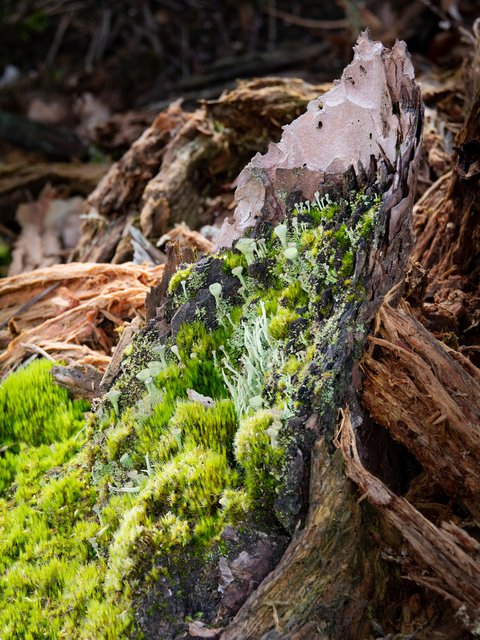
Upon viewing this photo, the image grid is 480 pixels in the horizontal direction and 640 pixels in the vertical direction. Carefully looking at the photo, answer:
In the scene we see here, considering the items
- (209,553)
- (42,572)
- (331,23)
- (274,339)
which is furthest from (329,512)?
(331,23)

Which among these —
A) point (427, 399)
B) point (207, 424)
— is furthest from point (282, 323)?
point (427, 399)

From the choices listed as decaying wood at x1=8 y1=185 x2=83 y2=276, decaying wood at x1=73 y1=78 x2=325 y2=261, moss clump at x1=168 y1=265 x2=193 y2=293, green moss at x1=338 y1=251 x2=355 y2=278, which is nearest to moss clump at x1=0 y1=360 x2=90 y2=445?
moss clump at x1=168 y1=265 x2=193 y2=293

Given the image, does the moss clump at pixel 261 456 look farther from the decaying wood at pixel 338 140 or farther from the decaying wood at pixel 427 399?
the decaying wood at pixel 338 140

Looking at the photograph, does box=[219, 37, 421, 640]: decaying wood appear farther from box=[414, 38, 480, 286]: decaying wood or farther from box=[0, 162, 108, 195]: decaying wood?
box=[0, 162, 108, 195]: decaying wood

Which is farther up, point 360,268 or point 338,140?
point 338,140

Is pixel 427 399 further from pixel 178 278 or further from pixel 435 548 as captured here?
pixel 178 278

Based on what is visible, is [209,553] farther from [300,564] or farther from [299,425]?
[299,425]
